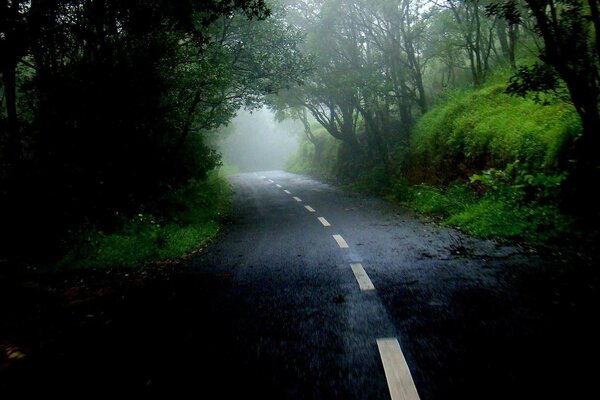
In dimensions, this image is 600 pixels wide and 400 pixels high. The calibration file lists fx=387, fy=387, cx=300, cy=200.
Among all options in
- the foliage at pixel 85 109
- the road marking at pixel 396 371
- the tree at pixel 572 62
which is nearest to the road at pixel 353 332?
the road marking at pixel 396 371

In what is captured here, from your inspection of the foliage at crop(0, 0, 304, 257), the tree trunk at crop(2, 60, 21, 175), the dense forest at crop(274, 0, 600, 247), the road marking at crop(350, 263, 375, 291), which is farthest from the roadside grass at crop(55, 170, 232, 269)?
the dense forest at crop(274, 0, 600, 247)

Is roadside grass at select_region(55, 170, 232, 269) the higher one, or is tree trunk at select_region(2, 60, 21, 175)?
tree trunk at select_region(2, 60, 21, 175)

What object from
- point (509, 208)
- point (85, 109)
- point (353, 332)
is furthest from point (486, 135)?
point (85, 109)

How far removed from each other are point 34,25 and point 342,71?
14520mm

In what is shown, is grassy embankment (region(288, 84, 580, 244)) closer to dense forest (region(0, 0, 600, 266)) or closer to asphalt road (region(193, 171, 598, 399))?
dense forest (region(0, 0, 600, 266))

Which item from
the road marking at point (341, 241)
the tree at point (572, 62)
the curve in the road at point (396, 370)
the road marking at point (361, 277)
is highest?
the tree at point (572, 62)

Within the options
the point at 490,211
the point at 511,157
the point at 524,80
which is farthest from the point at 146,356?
the point at 511,157

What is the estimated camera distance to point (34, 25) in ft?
25.4

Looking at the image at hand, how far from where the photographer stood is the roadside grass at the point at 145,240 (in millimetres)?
7425

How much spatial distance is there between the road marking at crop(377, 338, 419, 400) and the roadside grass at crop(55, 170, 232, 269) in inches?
215

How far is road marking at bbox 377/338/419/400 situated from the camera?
2864mm

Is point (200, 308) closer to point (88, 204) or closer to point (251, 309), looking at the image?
point (251, 309)

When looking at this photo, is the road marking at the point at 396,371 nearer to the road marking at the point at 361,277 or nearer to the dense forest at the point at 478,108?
the road marking at the point at 361,277

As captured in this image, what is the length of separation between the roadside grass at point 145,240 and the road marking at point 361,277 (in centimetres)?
387
